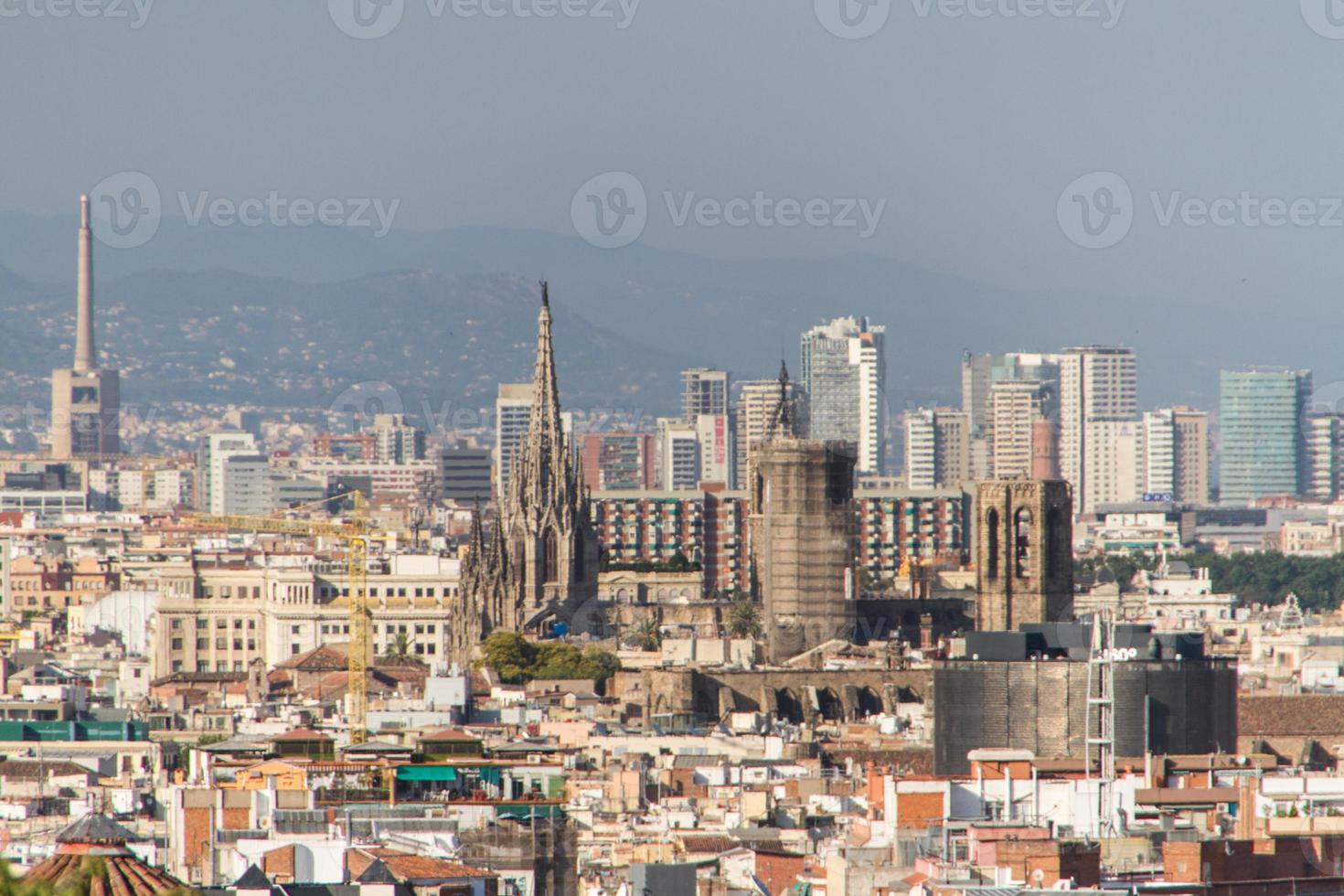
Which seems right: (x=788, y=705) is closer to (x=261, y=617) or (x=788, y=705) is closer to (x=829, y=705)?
(x=829, y=705)

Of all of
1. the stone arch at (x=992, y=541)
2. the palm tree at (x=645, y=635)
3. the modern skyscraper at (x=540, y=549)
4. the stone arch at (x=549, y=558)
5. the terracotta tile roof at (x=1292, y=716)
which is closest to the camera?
the terracotta tile roof at (x=1292, y=716)

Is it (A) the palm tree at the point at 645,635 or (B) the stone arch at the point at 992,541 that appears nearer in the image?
(B) the stone arch at the point at 992,541

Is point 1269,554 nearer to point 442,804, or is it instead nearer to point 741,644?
point 741,644

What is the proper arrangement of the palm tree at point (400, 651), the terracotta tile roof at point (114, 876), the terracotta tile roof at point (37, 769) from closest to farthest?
the terracotta tile roof at point (114, 876)
the terracotta tile roof at point (37, 769)
the palm tree at point (400, 651)

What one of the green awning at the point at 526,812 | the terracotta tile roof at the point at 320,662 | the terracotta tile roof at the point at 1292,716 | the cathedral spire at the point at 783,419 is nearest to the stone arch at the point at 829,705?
the terracotta tile roof at the point at 320,662

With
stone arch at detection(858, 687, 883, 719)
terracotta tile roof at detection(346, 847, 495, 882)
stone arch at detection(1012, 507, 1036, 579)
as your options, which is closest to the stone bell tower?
stone arch at detection(1012, 507, 1036, 579)

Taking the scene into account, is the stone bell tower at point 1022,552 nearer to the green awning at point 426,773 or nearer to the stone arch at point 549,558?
the stone arch at point 549,558

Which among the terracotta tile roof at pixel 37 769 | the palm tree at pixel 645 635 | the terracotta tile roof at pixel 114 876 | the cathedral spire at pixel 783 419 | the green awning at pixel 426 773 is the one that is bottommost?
the terracotta tile roof at pixel 37 769
